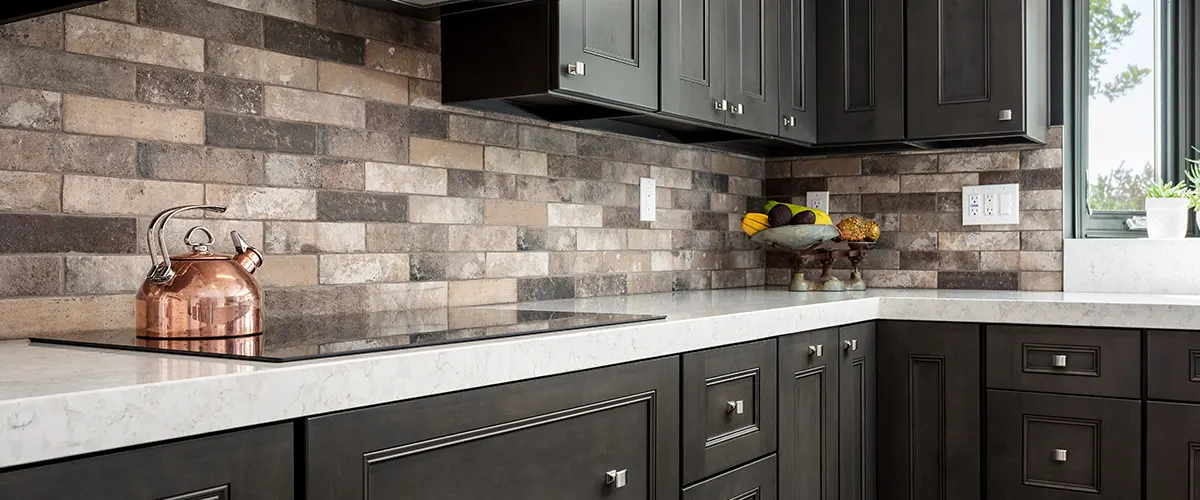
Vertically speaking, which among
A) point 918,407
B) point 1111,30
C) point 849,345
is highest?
point 1111,30

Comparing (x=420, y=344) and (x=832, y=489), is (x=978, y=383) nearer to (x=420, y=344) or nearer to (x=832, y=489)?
(x=832, y=489)

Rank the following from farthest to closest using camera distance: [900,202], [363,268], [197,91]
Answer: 1. [900,202]
2. [363,268]
3. [197,91]

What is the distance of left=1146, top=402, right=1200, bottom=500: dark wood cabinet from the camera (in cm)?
248

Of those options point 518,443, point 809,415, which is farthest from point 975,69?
point 518,443

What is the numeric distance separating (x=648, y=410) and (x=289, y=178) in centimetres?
80

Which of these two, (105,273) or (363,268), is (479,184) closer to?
(363,268)

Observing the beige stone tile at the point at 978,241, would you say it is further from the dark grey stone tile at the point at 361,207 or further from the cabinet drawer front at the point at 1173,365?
the dark grey stone tile at the point at 361,207

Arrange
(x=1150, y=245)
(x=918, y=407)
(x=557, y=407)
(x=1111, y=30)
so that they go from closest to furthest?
(x=557, y=407) < (x=918, y=407) < (x=1150, y=245) < (x=1111, y=30)

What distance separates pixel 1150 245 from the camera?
3129mm

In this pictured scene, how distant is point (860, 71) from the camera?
3246mm

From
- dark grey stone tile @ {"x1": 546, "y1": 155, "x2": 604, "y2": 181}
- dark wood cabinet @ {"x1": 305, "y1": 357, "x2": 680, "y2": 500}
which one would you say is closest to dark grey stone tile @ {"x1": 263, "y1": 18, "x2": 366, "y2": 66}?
dark grey stone tile @ {"x1": 546, "y1": 155, "x2": 604, "y2": 181}

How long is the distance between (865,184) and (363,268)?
2.07 meters

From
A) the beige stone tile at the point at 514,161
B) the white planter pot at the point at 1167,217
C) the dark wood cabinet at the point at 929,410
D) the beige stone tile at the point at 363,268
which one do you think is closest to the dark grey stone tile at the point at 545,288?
the beige stone tile at the point at 514,161

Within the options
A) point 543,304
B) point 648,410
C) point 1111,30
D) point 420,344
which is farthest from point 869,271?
point 420,344
